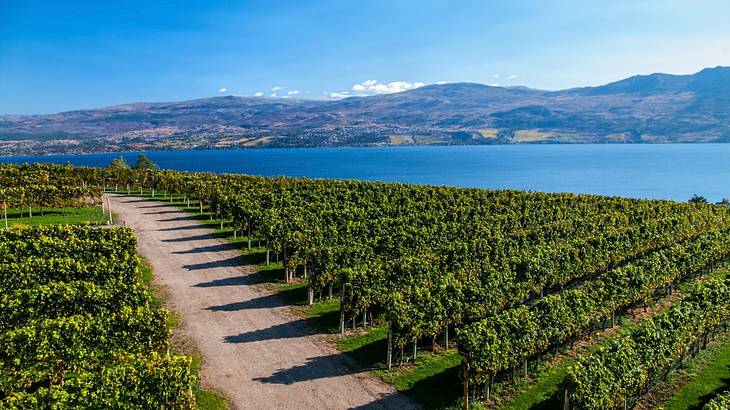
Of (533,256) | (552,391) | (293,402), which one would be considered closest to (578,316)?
(552,391)

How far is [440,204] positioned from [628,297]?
34.3 metres

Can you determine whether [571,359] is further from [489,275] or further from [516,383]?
[489,275]

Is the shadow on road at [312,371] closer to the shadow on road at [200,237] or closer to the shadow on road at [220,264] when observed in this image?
the shadow on road at [220,264]

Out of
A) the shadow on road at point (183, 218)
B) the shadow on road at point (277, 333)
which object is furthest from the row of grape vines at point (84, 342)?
the shadow on road at point (183, 218)

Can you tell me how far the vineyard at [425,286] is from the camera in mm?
22547

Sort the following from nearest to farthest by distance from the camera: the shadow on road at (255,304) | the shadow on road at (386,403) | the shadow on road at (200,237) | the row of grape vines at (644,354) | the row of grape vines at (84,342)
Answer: the row of grape vines at (84,342) < the row of grape vines at (644,354) < the shadow on road at (386,403) < the shadow on road at (255,304) < the shadow on road at (200,237)

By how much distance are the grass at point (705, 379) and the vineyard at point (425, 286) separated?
3.13 feet

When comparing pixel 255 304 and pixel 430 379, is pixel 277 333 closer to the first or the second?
pixel 255 304

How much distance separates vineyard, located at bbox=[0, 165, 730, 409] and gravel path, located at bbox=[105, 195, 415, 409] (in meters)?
3.05

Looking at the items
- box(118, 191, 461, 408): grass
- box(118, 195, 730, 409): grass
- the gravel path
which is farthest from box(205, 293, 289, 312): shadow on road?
box(118, 195, 730, 409): grass

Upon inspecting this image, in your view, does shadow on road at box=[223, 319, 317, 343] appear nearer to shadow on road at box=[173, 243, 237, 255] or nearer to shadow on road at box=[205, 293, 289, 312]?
shadow on road at box=[205, 293, 289, 312]

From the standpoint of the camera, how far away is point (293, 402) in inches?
925

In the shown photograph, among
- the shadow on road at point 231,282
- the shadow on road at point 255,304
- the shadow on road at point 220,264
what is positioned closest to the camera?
the shadow on road at point 255,304

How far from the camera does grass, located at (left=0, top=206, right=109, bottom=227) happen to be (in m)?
57.5
